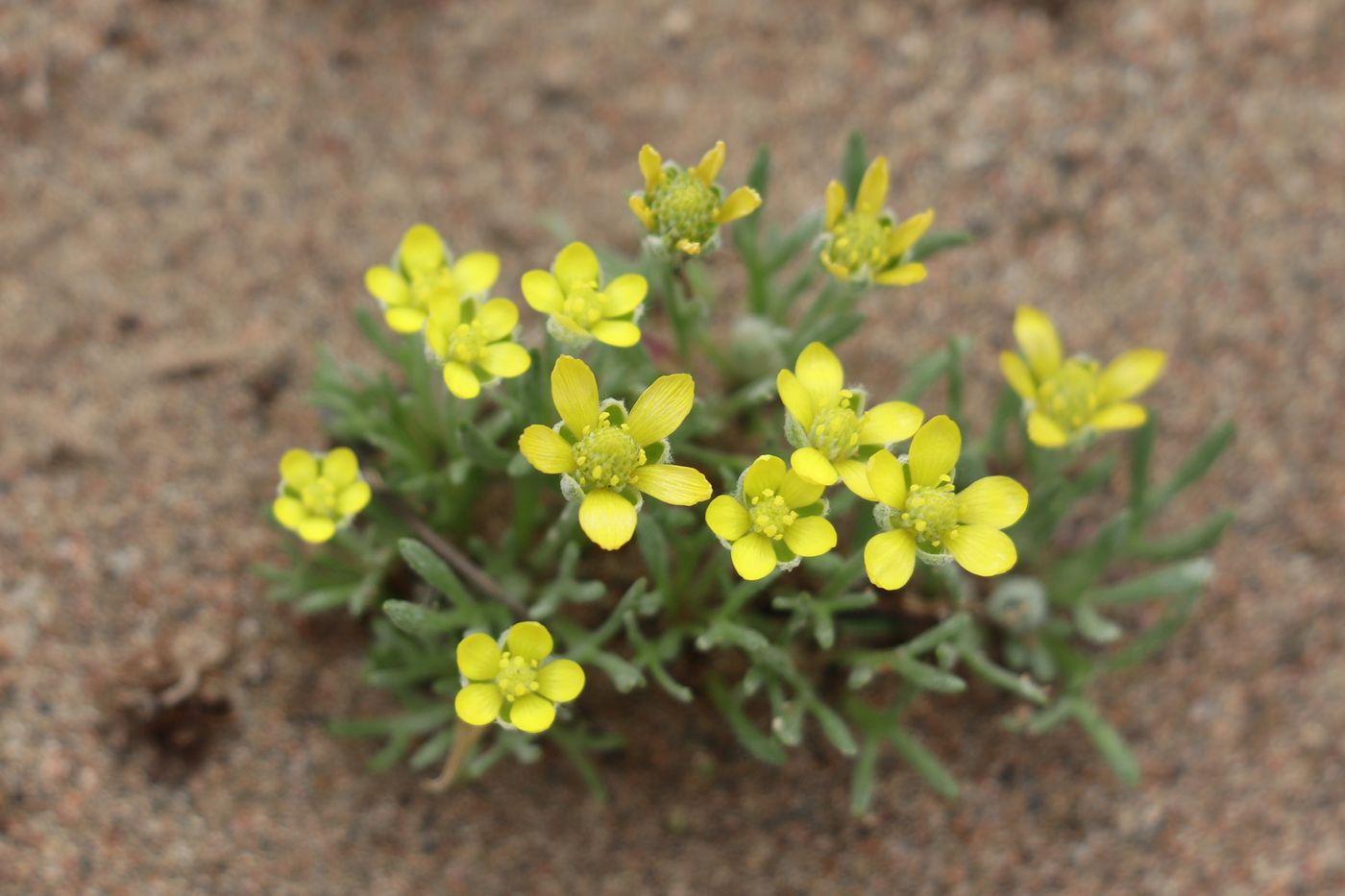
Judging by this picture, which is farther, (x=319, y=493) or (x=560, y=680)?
(x=319, y=493)

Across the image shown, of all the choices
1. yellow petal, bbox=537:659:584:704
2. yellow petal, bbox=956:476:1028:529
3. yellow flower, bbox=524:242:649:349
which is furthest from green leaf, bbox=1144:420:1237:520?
yellow petal, bbox=537:659:584:704

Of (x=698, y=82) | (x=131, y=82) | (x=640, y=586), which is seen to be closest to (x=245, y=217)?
(x=131, y=82)

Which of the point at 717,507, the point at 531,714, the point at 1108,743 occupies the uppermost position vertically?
the point at 717,507

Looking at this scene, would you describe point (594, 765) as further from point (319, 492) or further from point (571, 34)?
point (571, 34)

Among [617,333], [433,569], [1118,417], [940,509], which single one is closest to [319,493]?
[433,569]

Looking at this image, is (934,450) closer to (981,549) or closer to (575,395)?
(981,549)

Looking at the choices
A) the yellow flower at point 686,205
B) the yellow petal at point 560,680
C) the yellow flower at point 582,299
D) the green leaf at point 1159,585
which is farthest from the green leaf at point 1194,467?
the yellow petal at point 560,680

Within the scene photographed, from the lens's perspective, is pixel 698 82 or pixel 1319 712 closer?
pixel 1319 712
